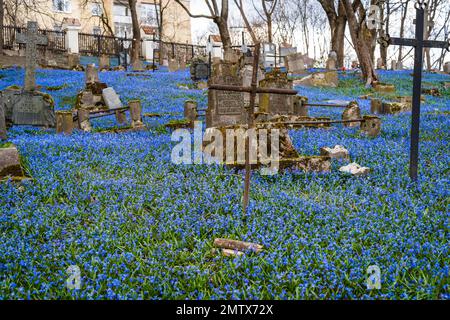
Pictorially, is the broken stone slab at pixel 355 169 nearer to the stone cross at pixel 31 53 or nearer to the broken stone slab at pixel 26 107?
the broken stone slab at pixel 26 107

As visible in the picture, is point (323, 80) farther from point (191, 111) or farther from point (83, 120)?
point (83, 120)

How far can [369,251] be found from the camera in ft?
14.3

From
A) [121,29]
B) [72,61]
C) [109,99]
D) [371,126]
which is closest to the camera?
[371,126]

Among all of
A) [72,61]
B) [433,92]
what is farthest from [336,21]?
[72,61]

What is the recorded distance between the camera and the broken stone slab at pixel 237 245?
452 cm

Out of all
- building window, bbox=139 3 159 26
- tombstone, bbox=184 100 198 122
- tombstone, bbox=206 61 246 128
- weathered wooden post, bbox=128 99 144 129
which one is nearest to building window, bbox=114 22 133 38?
building window, bbox=139 3 159 26

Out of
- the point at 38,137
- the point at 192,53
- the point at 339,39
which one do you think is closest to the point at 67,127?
the point at 38,137

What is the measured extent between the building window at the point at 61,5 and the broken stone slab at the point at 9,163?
56.3 m

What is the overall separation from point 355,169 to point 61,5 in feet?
190

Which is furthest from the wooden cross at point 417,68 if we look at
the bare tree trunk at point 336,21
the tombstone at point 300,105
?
the bare tree trunk at point 336,21

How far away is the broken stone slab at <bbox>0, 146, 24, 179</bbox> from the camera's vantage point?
6738 mm

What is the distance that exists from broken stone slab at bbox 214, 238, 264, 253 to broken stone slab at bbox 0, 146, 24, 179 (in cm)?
381

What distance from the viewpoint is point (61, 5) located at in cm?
5694

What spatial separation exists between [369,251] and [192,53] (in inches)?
1881
